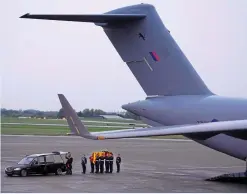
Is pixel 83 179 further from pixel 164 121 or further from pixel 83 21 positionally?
pixel 83 21

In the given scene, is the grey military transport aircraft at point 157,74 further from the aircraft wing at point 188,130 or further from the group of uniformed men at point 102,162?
the group of uniformed men at point 102,162

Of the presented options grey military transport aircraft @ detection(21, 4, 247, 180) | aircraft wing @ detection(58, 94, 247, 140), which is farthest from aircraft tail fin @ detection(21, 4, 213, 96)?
aircraft wing @ detection(58, 94, 247, 140)

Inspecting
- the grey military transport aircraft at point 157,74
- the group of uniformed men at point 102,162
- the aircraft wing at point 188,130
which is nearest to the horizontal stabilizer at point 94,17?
the grey military transport aircraft at point 157,74

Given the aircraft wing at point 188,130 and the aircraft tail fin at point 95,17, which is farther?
the aircraft tail fin at point 95,17

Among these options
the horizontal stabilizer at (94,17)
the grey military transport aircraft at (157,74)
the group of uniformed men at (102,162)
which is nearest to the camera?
the horizontal stabilizer at (94,17)

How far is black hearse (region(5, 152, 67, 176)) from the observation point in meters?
20.7

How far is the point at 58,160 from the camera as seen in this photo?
22.5 m

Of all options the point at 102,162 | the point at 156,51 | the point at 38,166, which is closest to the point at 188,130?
the point at 156,51

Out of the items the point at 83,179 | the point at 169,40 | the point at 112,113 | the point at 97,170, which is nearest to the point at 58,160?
the point at 97,170

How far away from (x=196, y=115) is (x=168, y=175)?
4793mm

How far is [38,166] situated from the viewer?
833 inches

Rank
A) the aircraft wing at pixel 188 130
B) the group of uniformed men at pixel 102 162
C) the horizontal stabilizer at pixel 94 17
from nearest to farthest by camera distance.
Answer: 1. the aircraft wing at pixel 188 130
2. the horizontal stabilizer at pixel 94 17
3. the group of uniformed men at pixel 102 162

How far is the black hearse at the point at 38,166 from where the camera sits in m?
20.7

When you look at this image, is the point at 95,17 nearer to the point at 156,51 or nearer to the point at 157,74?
the point at 156,51
